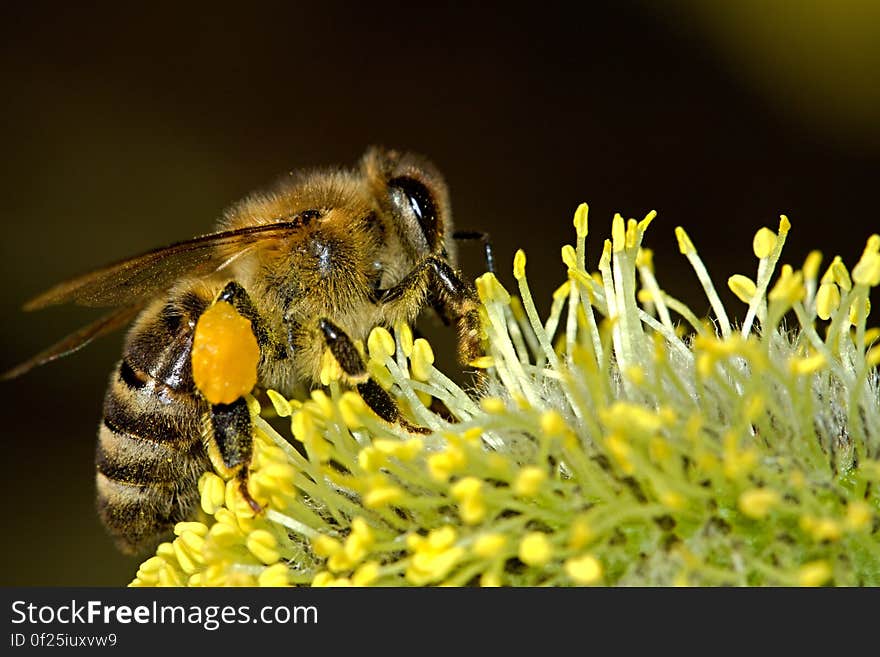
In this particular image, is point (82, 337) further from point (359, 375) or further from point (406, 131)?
point (406, 131)

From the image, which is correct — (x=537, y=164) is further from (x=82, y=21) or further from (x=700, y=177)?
(x=82, y=21)

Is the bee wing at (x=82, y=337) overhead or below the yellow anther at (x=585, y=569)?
overhead

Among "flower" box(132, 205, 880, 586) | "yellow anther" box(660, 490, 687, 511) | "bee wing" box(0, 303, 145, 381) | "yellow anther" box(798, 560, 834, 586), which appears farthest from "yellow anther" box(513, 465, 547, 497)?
"bee wing" box(0, 303, 145, 381)

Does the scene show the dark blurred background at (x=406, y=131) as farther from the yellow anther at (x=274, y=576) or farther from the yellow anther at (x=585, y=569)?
the yellow anther at (x=585, y=569)

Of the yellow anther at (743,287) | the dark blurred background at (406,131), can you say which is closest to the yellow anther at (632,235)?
the yellow anther at (743,287)

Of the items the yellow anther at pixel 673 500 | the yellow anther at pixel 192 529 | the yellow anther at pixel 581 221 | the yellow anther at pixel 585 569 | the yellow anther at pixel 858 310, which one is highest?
the yellow anther at pixel 581 221

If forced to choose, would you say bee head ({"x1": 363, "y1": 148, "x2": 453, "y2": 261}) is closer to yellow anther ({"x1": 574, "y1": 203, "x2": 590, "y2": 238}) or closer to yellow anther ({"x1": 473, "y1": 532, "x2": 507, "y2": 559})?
yellow anther ({"x1": 574, "y1": 203, "x2": 590, "y2": 238})

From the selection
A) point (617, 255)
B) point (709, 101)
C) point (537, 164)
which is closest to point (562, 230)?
point (537, 164)
